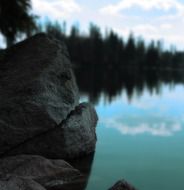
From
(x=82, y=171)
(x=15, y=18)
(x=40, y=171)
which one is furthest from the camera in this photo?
(x=15, y=18)

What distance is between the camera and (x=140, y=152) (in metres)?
9.52

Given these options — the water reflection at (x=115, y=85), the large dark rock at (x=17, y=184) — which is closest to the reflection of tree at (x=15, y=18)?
the large dark rock at (x=17, y=184)

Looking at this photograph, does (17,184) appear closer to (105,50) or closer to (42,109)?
(42,109)

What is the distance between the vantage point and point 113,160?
8773 mm

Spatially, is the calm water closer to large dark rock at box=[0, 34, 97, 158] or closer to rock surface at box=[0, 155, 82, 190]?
rock surface at box=[0, 155, 82, 190]

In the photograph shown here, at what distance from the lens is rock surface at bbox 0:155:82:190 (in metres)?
6.56

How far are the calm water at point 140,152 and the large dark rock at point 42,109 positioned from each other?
0.86 metres

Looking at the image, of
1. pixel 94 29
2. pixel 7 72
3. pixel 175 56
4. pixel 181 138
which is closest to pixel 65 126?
pixel 7 72

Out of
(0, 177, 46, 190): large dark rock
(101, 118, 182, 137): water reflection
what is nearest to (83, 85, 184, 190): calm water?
(101, 118, 182, 137): water reflection

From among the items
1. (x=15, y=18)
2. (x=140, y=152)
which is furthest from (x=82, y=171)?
(x=15, y=18)

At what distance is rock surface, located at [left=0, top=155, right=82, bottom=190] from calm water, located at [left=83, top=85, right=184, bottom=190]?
0.45 metres

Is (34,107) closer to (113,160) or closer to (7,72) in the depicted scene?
(7,72)

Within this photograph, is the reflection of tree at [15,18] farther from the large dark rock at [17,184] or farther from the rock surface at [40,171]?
the large dark rock at [17,184]

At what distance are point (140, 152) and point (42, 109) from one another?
2925mm
